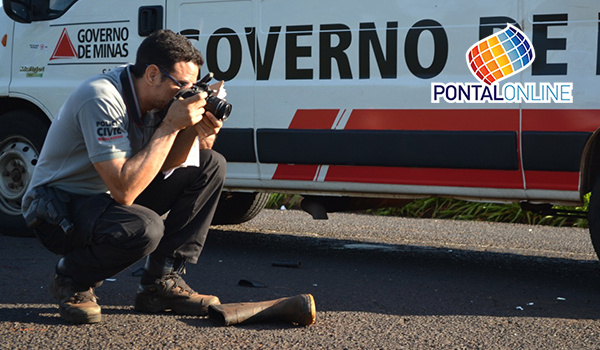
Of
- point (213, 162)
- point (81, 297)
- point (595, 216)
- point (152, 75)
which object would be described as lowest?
point (81, 297)

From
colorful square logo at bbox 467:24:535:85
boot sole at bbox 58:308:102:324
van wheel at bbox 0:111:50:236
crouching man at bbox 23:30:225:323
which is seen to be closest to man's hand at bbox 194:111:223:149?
crouching man at bbox 23:30:225:323

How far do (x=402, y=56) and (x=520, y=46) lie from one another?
25.9 inches

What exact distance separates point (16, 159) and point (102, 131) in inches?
119

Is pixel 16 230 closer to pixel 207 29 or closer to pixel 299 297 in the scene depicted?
pixel 207 29

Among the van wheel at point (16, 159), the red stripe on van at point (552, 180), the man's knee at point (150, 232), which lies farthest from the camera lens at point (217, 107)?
the van wheel at point (16, 159)

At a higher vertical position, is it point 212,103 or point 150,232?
point 212,103

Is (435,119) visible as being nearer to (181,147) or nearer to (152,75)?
(181,147)

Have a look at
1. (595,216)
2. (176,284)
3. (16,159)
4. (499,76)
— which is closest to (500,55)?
(499,76)

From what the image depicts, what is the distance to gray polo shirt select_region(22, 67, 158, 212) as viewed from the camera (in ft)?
10.3

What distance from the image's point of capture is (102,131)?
3.13 metres

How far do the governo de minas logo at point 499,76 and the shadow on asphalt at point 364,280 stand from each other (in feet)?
3.31

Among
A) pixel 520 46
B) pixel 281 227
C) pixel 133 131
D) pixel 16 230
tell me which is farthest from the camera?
pixel 281 227

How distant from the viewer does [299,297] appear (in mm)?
3391

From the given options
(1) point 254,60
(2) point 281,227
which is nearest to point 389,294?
(1) point 254,60
